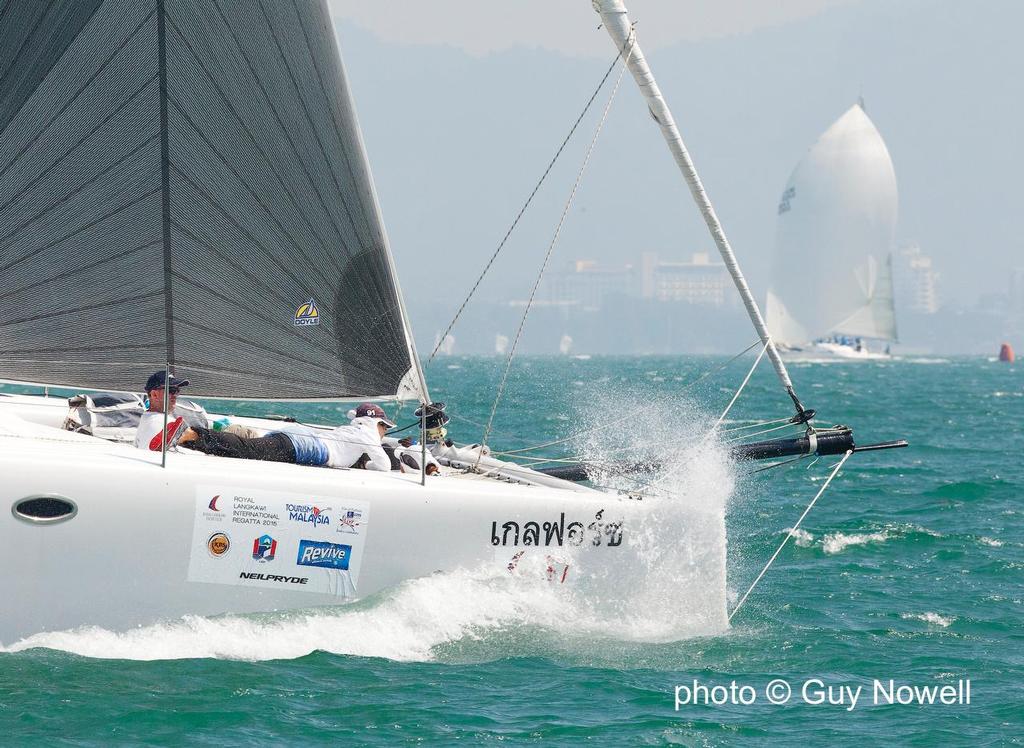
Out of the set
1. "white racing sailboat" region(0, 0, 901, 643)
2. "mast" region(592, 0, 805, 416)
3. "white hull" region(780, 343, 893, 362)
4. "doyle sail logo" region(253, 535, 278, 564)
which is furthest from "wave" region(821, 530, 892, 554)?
"white hull" region(780, 343, 893, 362)

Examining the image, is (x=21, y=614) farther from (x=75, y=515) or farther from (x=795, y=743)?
(x=795, y=743)

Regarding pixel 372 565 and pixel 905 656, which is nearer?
pixel 372 565

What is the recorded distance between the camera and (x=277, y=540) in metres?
6.29

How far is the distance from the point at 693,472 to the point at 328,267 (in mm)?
2317

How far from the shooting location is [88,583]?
6.00 m

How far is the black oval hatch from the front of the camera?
585cm

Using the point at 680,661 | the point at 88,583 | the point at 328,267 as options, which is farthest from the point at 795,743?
the point at 328,267

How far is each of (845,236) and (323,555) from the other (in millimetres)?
67909

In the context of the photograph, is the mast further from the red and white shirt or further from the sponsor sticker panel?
the red and white shirt

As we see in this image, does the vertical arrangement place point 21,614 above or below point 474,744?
above

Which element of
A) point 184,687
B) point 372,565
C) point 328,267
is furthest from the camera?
point 328,267

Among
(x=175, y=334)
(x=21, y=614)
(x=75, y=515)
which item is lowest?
(x=21, y=614)

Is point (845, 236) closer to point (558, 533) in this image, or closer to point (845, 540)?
point (845, 540)

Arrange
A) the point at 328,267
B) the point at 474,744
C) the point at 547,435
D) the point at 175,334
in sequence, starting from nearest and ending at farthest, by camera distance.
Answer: the point at 474,744
the point at 175,334
the point at 328,267
the point at 547,435
